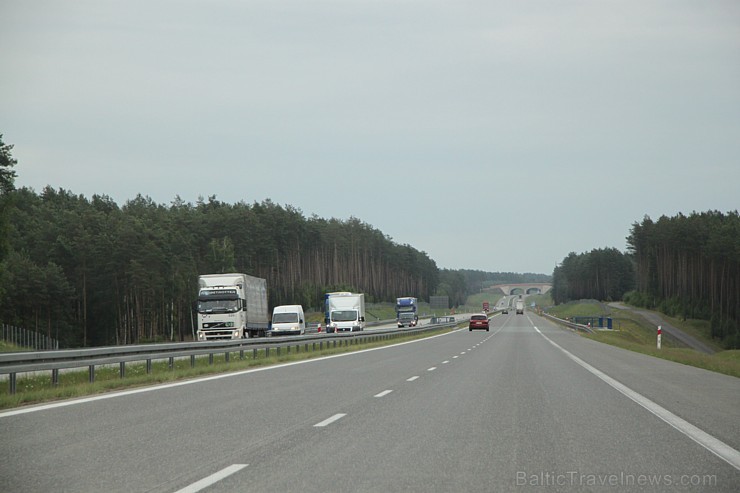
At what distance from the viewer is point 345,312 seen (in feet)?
209

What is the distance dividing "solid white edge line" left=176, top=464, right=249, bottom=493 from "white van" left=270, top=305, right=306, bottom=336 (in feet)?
164

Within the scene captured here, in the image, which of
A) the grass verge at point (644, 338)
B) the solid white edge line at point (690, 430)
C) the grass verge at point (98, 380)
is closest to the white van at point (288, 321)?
the grass verge at point (644, 338)

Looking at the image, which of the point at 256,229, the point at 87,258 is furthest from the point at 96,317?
the point at 256,229

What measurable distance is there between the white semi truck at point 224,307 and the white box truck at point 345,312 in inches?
507

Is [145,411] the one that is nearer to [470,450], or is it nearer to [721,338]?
[470,450]

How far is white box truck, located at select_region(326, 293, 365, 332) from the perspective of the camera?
206 feet

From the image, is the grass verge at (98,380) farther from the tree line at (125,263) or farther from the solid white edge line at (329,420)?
the tree line at (125,263)

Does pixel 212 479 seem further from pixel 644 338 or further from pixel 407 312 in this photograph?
pixel 407 312

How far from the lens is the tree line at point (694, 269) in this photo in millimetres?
120688

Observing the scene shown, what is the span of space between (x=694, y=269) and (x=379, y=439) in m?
138

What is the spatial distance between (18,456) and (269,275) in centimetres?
12657

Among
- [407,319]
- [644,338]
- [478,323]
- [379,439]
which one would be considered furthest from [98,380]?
[644,338]

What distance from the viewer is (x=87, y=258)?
3890 inches

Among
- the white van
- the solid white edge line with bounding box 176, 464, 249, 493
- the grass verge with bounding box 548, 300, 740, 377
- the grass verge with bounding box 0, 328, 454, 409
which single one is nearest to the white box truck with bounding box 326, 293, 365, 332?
the white van
